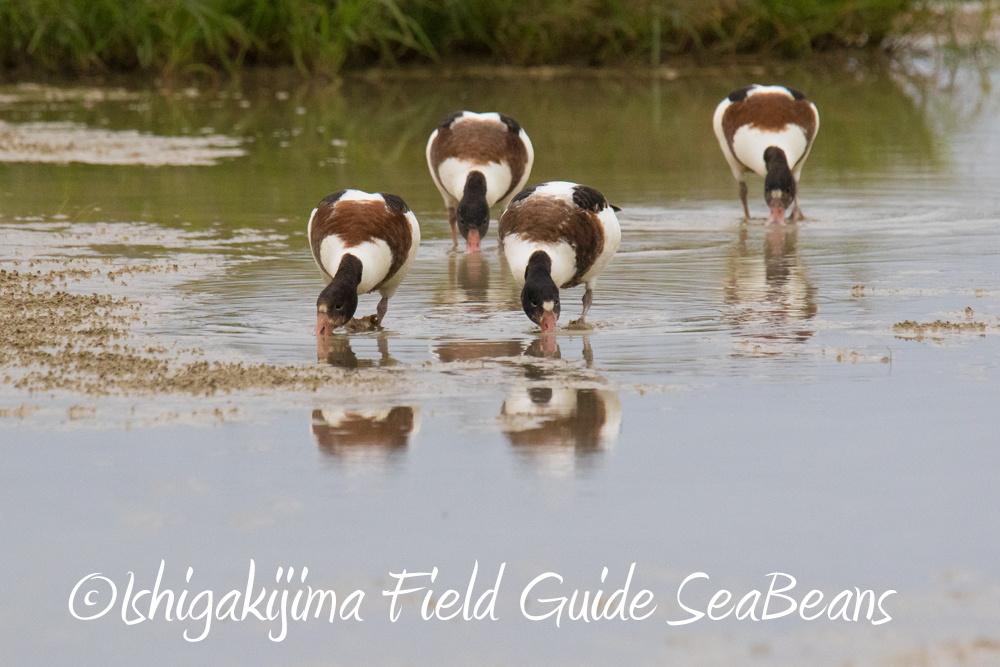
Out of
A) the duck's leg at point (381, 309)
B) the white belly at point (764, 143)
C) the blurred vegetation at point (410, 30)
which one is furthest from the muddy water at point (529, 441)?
the blurred vegetation at point (410, 30)

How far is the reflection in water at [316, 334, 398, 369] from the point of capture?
6.90 meters

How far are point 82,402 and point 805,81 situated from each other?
66.0 feet

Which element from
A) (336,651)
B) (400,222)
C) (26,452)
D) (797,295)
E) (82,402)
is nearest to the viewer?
(336,651)

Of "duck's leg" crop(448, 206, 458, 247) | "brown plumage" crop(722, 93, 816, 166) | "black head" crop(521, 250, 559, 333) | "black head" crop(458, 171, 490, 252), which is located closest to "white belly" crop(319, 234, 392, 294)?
"black head" crop(521, 250, 559, 333)

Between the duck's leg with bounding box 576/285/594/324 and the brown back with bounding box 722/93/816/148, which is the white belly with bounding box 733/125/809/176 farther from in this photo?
the duck's leg with bounding box 576/285/594/324

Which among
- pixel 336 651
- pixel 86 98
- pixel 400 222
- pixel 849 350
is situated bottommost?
pixel 336 651

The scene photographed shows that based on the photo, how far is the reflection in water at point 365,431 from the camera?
5469mm

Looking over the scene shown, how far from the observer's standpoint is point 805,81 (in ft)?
80.4

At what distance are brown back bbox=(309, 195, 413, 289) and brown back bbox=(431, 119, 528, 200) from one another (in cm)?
292

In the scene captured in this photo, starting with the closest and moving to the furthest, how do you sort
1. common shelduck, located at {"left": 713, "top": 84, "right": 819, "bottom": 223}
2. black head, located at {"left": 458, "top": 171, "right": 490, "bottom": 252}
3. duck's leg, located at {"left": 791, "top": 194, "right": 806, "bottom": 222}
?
1. black head, located at {"left": 458, "top": 171, "right": 490, "bottom": 252}
2. common shelduck, located at {"left": 713, "top": 84, "right": 819, "bottom": 223}
3. duck's leg, located at {"left": 791, "top": 194, "right": 806, "bottom": 222}

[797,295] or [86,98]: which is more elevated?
[86,98]

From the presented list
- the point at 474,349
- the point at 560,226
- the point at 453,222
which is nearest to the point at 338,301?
the point at 474,349

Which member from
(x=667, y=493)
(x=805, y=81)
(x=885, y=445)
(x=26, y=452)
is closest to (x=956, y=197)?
(x=885, y=445)

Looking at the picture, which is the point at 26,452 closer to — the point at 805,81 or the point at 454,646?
the point at 454,646
